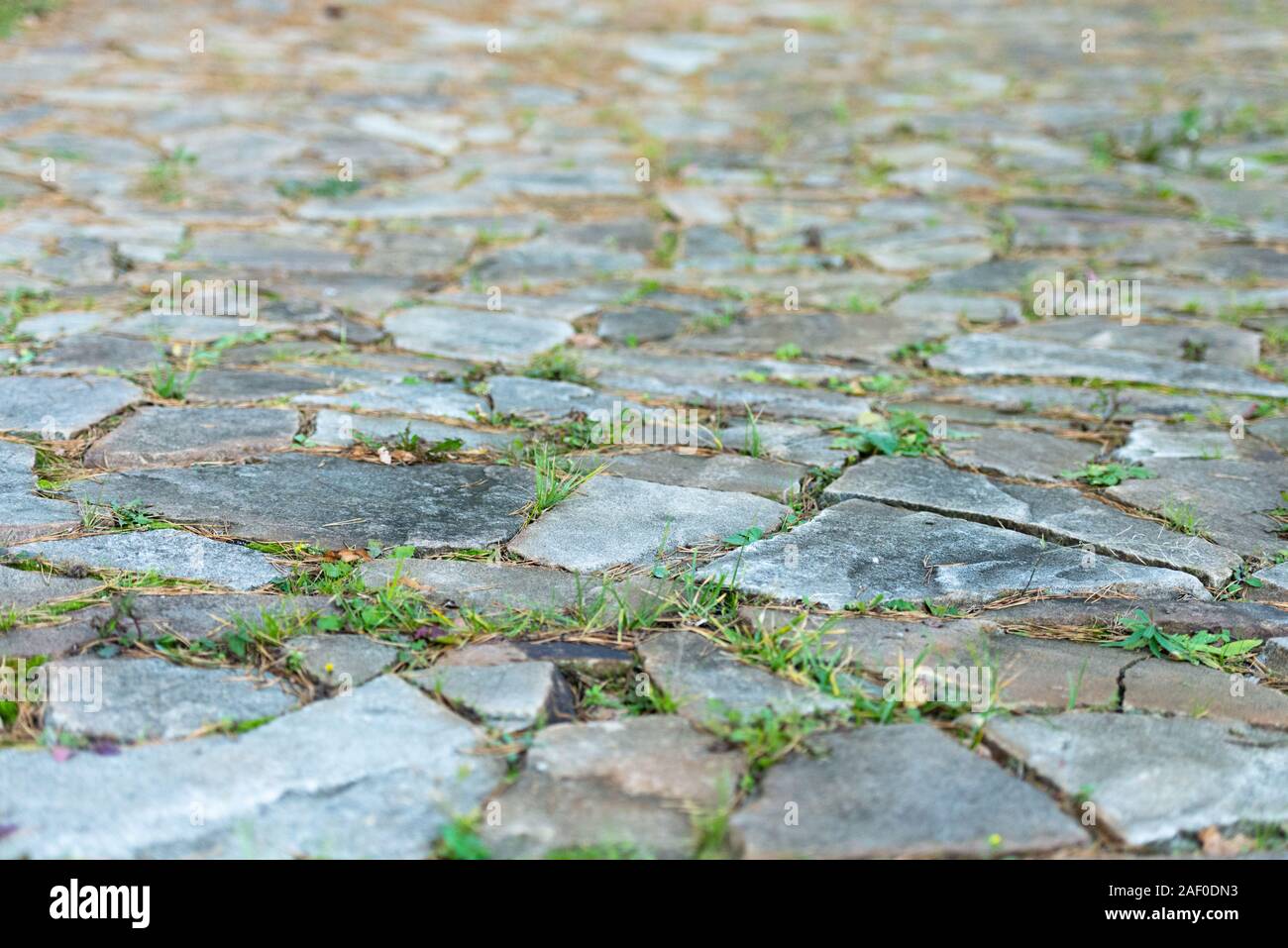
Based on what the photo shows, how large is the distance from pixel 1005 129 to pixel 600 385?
151 inches

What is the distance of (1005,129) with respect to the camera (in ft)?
20.1

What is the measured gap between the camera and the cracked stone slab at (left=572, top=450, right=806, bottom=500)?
2.50 metres

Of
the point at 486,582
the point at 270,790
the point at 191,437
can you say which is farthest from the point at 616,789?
the point at 191,437

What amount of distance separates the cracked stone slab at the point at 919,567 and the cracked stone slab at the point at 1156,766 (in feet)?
1.29

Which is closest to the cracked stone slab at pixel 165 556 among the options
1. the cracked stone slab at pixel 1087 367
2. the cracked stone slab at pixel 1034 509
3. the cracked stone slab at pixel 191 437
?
the cracked stone slab at pixel 191 437

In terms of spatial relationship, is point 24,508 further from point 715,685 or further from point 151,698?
point 715,685

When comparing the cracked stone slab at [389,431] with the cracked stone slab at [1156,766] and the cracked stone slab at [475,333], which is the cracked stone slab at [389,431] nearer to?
the cracked stone slab at [475,333]

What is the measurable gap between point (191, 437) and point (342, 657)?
39.3 inches

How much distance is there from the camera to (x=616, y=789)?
1544 mm

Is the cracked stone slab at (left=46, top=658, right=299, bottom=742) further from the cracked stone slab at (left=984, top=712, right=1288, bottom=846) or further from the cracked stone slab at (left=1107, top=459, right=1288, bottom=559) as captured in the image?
the cracked stone slab at (left=1107, top=459, right=1288, bottom=559)

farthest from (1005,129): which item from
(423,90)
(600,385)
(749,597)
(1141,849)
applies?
(1141,849)

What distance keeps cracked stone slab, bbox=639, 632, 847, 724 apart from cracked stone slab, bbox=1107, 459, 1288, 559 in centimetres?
100

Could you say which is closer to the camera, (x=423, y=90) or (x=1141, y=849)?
(x=1141, y=849)

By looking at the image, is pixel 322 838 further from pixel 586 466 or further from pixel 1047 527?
pixel 1047 527
